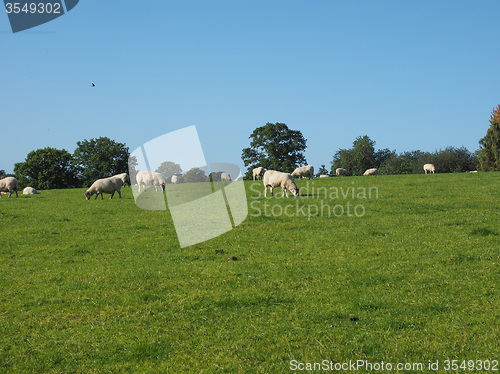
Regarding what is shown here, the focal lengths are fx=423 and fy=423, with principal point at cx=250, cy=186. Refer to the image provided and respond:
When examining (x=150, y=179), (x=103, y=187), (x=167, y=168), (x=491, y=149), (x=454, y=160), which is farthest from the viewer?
(x=454, y=160)

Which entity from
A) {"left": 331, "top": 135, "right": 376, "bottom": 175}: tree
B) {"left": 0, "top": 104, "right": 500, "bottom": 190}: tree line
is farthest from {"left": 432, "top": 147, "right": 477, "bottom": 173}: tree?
{"left": 331, "top": 135, "right": 376, "bottom": 175}: tree

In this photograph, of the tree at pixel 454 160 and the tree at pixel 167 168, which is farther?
the tree at pixel 454 160

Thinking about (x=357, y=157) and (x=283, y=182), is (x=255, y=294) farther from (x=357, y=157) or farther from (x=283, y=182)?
(x=357, y=157)

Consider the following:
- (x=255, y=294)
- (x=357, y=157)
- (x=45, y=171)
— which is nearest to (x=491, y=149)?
(x=357, y=157)

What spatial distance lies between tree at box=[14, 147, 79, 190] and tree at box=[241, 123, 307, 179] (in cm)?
4222

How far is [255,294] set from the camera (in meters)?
12.0

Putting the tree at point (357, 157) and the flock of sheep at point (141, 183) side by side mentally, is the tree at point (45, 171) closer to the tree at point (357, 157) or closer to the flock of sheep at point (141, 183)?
the flock of sheep at point (141, 183)

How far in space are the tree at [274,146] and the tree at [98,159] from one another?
30.8 m

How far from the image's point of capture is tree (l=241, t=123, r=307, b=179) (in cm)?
10369

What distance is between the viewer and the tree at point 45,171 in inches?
3752

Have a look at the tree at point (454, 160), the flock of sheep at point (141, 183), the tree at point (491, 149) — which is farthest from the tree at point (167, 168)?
the tree at point (454, 160)

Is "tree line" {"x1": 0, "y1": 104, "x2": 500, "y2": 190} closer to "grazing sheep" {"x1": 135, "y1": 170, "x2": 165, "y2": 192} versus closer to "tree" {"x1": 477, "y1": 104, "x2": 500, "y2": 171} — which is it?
"tree" {"x1": 477, "y1": 104, "x2": 500, "y2": 171}

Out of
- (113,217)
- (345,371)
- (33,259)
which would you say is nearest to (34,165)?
(113,217)

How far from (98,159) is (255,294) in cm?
9664
